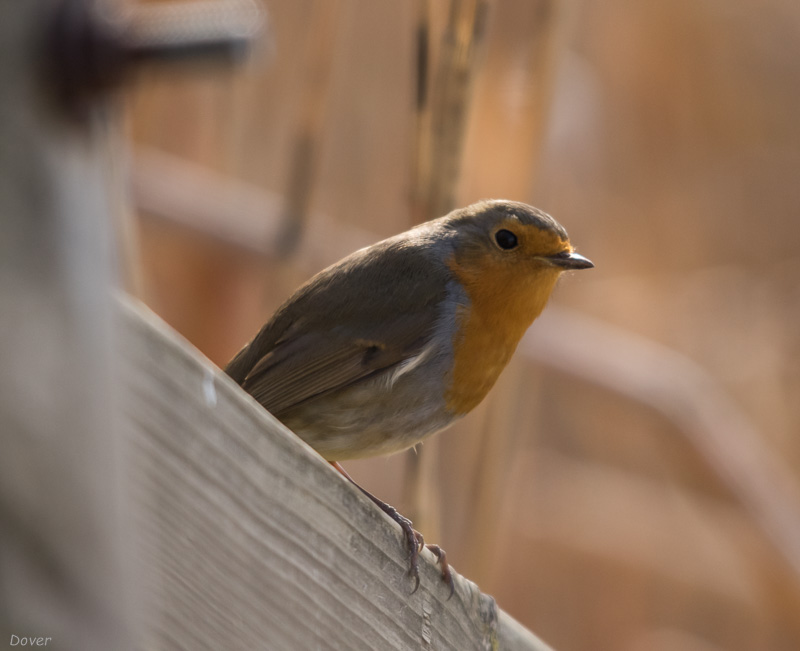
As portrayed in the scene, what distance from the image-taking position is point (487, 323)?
2.39 metres

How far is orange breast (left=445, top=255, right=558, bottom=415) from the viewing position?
2.35 metres

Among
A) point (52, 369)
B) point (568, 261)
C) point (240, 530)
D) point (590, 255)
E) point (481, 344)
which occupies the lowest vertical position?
→ point (590, 255)

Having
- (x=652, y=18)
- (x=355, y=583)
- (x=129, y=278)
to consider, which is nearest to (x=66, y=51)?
(x=355, y=583)

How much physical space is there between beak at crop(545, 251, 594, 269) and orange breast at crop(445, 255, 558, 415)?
0.12 ft

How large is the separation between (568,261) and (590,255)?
2386 millimetres

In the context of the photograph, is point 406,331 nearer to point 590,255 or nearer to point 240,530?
point 240,530

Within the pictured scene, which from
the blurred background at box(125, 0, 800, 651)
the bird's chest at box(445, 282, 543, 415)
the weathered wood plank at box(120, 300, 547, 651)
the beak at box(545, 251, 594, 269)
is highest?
the weathered wood plank at box(120, 300, 547, 651)

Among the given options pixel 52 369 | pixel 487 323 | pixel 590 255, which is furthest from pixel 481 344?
pixel 590 255

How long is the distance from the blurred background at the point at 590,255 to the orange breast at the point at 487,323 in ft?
1.97

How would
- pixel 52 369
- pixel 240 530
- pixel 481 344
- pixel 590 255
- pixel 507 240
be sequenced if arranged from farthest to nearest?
pixel 590 255
pixel 507 240
pixel 481 344
pixel 240 530
pixel 52 369

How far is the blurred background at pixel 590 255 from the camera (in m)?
3.34

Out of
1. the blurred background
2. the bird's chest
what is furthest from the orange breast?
the blurred background

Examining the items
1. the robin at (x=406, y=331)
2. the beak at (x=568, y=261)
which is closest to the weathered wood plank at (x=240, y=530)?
the robin at (x=406, y=331)

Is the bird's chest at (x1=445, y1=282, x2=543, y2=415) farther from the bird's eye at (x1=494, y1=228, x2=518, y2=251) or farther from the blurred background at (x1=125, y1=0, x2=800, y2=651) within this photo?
the blurred background at (x1=125, y1=0, x2=800, y2=651)
